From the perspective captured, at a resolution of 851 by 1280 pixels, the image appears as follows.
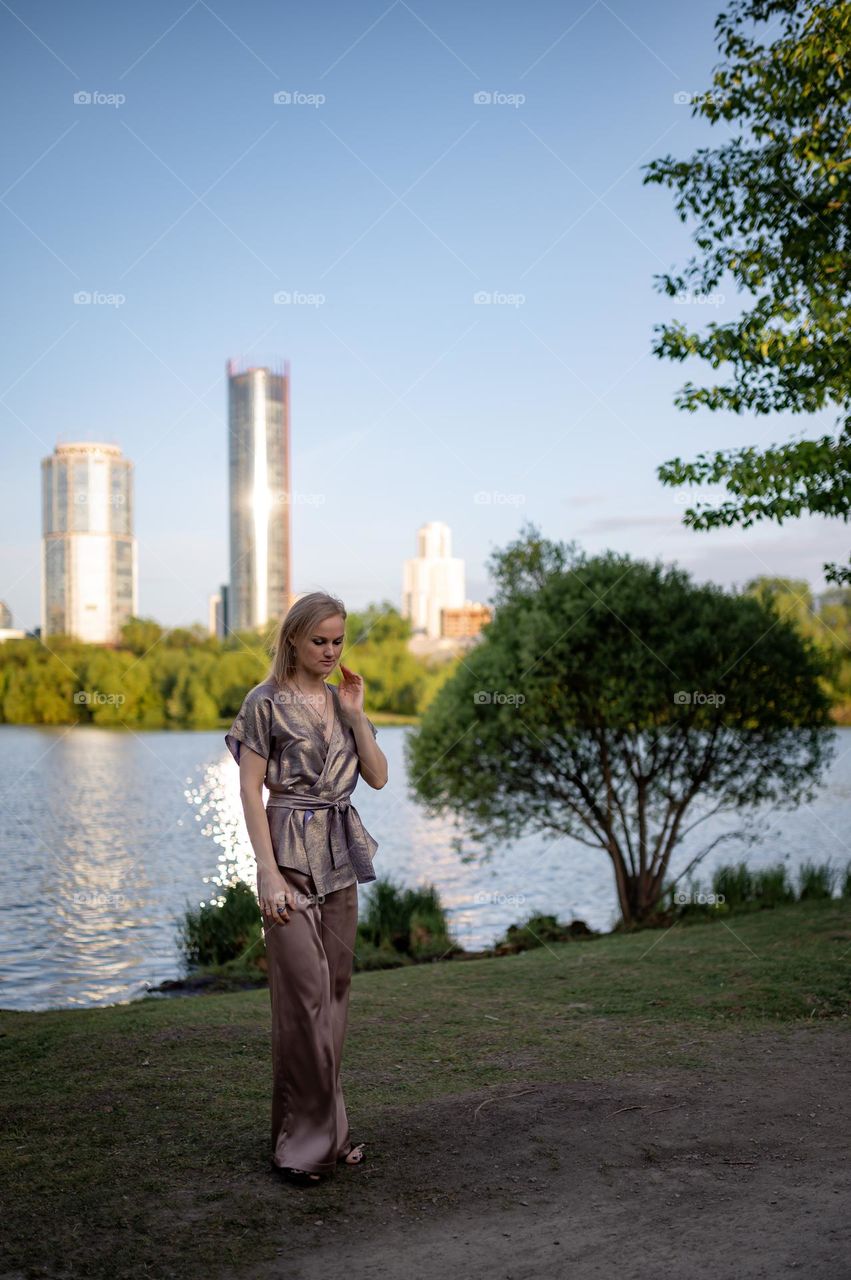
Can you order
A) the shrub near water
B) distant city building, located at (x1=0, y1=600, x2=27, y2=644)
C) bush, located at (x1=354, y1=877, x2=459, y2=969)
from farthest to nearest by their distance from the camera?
distant city building, located at (x1=0, y1=600, x2=27, y2=644)
the shrub near water
bush, located at (x1=354, y1=877, x2=459, y2=969)

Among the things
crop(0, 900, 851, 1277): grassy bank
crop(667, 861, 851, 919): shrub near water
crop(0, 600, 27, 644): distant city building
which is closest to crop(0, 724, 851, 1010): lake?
crop(667, 861, 851, 919): shrub near water

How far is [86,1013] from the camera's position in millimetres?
7895

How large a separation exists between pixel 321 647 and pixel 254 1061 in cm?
266

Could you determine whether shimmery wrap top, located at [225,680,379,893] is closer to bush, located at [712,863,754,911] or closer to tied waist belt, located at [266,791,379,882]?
tied waist belt, located at [266,791,379,882]

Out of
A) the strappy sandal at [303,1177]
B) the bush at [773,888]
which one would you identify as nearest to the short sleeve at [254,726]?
the strappy sandal at [303,1177]

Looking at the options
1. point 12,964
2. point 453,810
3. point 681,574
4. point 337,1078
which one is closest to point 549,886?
point 453,810

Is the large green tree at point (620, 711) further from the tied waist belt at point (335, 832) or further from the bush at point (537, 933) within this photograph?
the tied waist belt at point (335, 832)

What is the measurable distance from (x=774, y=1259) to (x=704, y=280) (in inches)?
339

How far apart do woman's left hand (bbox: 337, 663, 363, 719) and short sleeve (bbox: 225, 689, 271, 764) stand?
12.1 inches

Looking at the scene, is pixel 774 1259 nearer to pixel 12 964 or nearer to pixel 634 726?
pixel 634 726

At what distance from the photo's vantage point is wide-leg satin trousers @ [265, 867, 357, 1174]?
444cm

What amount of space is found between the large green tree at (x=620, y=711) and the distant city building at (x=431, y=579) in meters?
12.7

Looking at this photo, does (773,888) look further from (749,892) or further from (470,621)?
(470,621)

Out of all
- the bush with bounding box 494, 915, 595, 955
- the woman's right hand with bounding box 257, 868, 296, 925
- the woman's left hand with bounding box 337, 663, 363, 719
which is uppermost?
the woman's left hand with bounding box 337, 663, 363, 719
